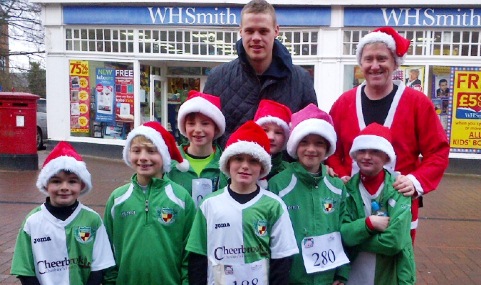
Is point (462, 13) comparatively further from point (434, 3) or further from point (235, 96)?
point (235, 96)

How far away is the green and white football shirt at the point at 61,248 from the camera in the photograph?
8.64 ft

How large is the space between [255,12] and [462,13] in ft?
30.9

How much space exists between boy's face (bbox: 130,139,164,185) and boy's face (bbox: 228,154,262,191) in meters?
0.45

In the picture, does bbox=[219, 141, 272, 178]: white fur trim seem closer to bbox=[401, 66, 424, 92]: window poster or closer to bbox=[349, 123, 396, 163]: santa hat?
bbox=[349, 123, 396, 163]: santa hat

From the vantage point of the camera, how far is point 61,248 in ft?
8.73

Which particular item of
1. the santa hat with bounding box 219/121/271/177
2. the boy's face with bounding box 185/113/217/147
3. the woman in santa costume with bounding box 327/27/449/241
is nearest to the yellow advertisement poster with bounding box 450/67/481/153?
the woman in santa costume with bounding box 327/27/449/241

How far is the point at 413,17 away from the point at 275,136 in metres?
9.20

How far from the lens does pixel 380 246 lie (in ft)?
8.86

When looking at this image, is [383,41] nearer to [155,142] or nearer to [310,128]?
[310,128]

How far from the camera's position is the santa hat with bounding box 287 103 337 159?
2.78m

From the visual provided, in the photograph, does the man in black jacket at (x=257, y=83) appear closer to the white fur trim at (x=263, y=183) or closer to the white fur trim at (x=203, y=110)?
the white fur trim at (x=203, y=110)

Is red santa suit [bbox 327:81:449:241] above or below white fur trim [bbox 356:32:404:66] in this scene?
below

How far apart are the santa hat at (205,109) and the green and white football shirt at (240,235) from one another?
609 millimetres

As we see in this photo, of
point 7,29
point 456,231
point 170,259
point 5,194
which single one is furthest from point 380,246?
point 7,29
